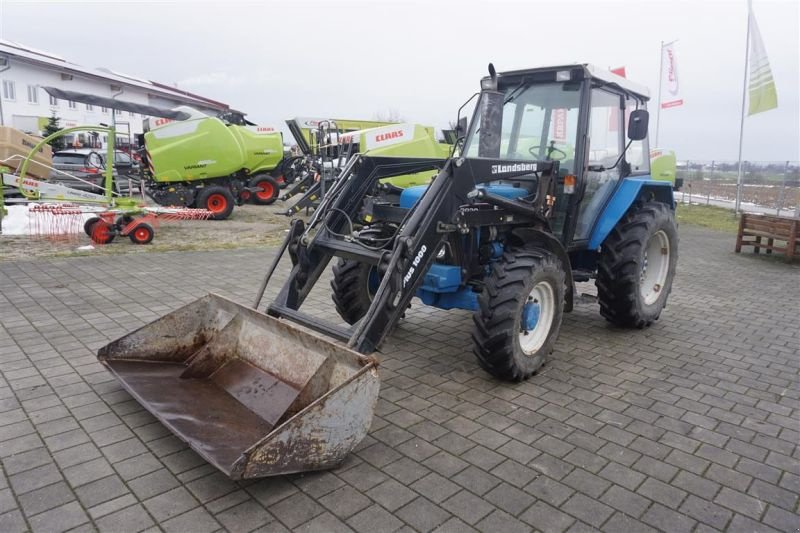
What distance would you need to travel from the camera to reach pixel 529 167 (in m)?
4.46

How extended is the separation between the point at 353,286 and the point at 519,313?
62.0 inches

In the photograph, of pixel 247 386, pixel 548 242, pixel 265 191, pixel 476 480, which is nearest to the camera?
pixel 476 480

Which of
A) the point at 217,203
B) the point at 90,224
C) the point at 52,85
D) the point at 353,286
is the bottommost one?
the point at 353,286

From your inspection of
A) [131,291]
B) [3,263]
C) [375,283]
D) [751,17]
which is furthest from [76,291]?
[751,17]

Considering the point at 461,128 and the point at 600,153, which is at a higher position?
the point at 461,128

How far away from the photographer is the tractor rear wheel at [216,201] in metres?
13.2

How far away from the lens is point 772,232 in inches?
408

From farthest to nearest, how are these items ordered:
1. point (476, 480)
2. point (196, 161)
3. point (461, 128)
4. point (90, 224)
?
point (196, 161), point (90, 224), point (461, 128), point (476, 480)

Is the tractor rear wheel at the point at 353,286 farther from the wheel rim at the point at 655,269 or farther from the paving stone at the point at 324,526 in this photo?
the wheel rim at the point at 655,269

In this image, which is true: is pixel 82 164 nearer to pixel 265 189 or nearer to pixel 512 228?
pixel 265 189

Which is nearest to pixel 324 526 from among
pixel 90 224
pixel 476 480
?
pixel 476 480

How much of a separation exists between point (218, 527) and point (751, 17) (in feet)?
58.4

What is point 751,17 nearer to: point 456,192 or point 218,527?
point 456,192

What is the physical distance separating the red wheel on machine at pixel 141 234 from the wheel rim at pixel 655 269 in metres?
7.90
